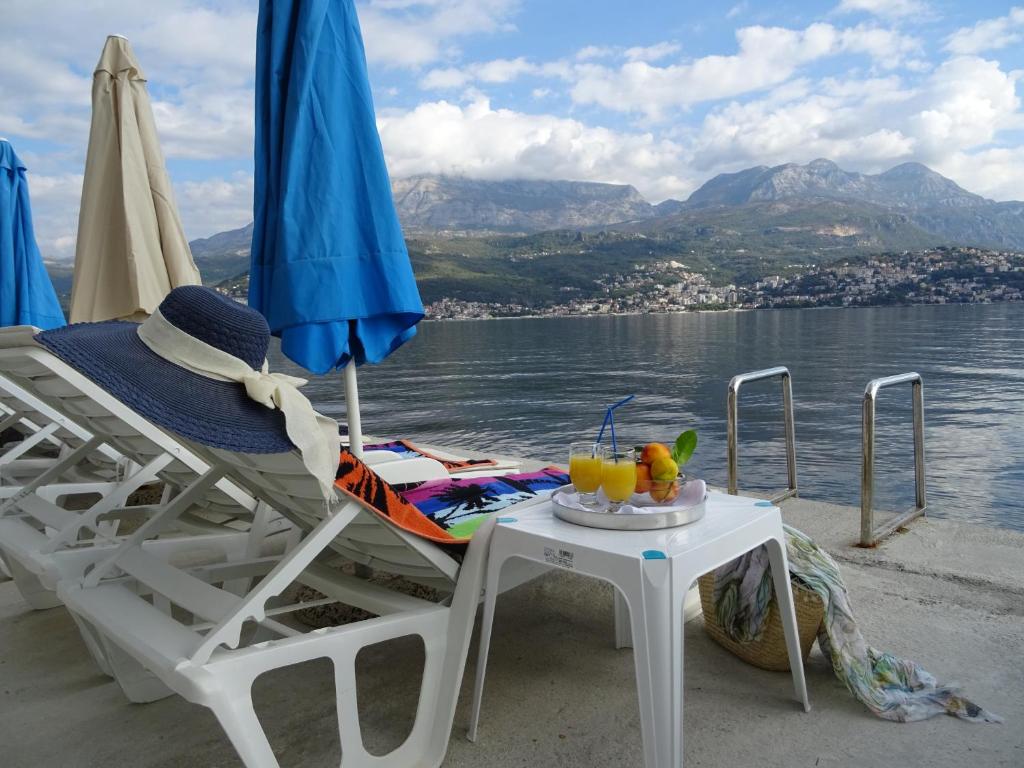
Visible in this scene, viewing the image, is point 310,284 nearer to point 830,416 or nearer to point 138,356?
point 138,356

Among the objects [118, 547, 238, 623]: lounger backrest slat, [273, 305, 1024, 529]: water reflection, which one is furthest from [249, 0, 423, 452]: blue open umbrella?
[273, 305, 1024, 529]: water reflection

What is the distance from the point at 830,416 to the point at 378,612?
1835 cm

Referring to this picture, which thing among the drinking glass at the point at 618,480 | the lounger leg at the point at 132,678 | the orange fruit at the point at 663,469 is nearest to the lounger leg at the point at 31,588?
the lounger leg at the point at 132,678

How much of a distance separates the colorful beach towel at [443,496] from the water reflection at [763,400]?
8.62 metres

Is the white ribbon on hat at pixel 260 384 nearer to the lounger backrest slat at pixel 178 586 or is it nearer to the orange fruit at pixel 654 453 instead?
the lounger backrest slat at pixel 178 586

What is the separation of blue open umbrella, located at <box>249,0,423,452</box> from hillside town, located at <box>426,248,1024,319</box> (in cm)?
8096

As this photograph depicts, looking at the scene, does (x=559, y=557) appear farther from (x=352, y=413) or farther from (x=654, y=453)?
(x=352, y=413)

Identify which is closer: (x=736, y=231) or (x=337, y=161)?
(x=337, y=161)

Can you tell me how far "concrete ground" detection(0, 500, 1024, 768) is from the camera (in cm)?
201

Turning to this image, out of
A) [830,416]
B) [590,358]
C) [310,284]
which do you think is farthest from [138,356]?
[590,358]

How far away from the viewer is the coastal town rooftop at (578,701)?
2.02 meters

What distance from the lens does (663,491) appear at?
78.4 inches

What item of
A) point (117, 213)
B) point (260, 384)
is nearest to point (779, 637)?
point (260, 384)

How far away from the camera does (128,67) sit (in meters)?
4.36
